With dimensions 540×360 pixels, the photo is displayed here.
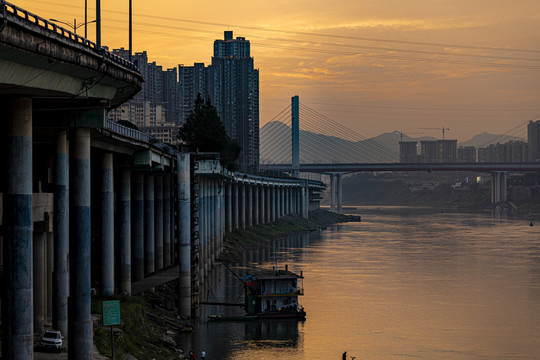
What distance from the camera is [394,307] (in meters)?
67.2

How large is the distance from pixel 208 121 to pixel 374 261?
3512cm

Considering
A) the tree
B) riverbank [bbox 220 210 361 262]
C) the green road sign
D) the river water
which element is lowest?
the river water

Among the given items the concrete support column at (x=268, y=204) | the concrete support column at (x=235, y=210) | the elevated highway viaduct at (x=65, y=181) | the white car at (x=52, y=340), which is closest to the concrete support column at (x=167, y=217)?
the elevated highway viaduct at (x=65, y=181)

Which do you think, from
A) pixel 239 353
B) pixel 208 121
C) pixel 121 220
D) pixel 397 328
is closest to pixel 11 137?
pixel 239 353

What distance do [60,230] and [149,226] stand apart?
Result: 34.9m

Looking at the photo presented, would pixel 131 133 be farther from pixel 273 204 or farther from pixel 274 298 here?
pixel 273 204

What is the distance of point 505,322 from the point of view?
61031 millimetres

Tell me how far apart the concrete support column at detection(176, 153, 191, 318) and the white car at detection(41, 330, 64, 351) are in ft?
73.7

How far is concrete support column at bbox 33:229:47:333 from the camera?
4131 centimetres

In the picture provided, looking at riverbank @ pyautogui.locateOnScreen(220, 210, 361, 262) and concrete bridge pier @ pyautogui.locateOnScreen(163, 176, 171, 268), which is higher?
concrete bridge pier @ pyautogui.locateOnScreen(163, 176, 171, 268)

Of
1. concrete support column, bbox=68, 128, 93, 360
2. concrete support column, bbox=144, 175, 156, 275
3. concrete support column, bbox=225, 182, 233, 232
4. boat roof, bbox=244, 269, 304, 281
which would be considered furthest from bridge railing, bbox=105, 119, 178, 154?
concrete support column, bbox=225, 182, 233, 232

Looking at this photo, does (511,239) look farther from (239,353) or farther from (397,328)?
(239,353)

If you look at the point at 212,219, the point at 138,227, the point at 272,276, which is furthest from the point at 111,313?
the point at 212,219

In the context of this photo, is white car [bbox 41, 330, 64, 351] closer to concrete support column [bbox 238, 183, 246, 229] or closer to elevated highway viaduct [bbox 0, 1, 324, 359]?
elevated highway viaduct [bbox 0, 1, 324, 359]
